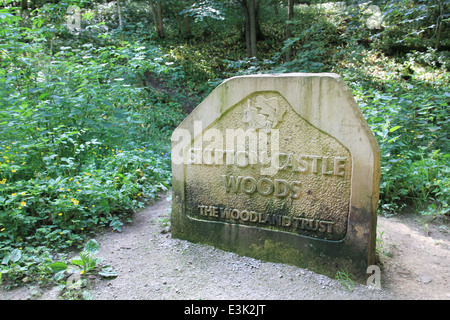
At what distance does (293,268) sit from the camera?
271 centimetres

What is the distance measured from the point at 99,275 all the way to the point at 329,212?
1843mm

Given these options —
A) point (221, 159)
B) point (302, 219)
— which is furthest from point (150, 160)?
point (302, 219)

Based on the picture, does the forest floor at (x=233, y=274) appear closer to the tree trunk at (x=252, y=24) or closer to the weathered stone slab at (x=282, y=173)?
the weathered stone slab at (x=282, y=173)

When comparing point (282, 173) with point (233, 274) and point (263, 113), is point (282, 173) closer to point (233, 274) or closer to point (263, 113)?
point (263, 113)

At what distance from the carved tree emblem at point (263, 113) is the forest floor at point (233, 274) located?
1140 millimetres

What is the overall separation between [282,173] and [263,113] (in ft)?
1.66

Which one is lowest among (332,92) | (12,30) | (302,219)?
(302,219)

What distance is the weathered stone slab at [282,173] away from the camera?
8.04 feet

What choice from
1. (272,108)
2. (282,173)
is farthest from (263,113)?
(282,173)

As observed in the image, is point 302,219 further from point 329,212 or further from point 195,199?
point 195,199

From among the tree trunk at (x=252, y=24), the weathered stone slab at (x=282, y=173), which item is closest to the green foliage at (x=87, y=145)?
the weathered stone slab at (x=282, y=173)

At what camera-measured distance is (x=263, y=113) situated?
9.00 feet

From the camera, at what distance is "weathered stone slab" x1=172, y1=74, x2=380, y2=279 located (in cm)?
245

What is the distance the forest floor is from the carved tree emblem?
44.9 inches
